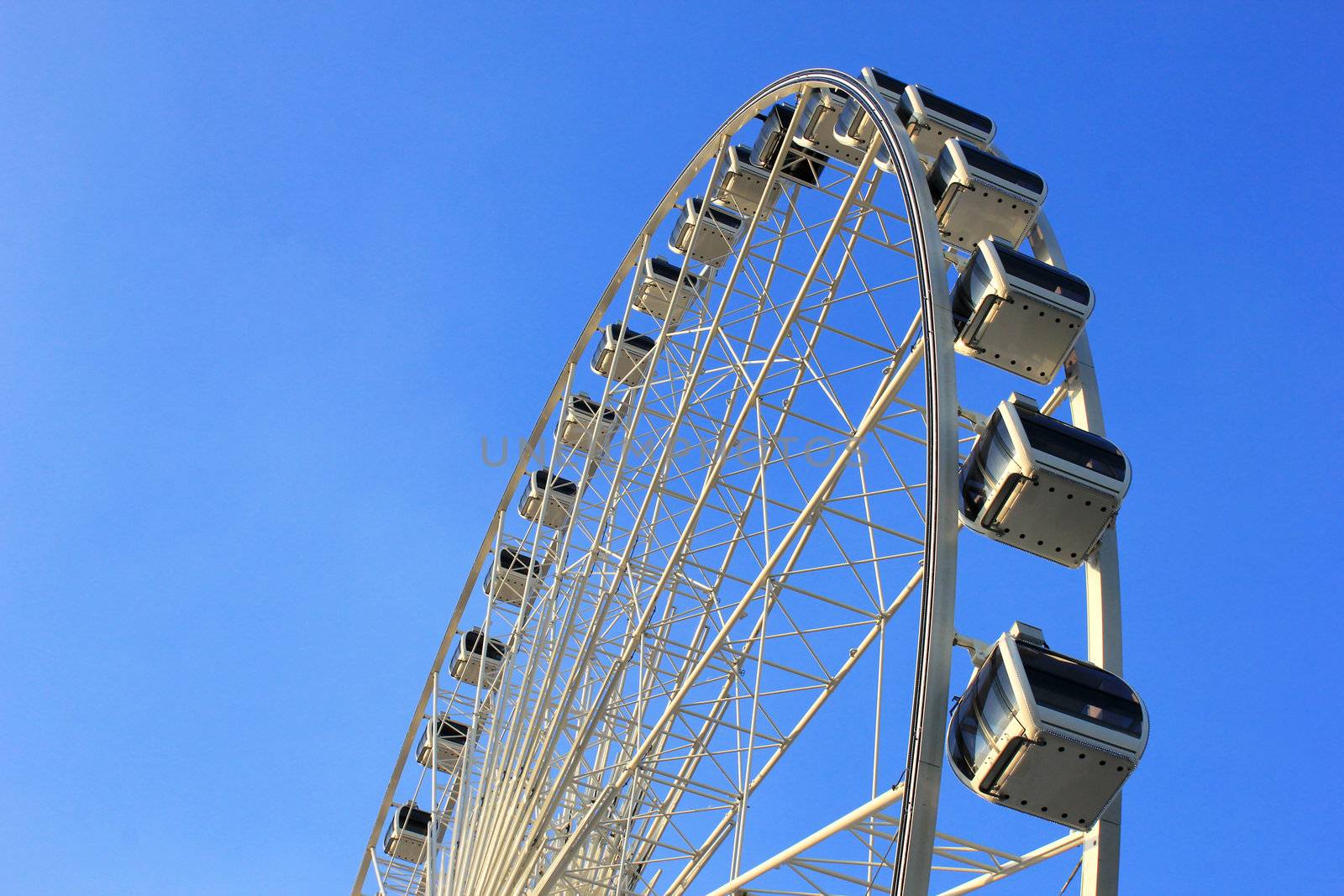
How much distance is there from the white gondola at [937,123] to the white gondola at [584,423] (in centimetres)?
847

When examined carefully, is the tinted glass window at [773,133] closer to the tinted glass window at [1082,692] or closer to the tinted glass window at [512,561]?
the tinted glass window at [512,561]


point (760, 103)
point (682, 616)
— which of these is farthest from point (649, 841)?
point (760, 103)

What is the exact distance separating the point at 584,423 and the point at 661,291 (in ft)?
9.81

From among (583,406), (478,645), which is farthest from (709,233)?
(478,645)

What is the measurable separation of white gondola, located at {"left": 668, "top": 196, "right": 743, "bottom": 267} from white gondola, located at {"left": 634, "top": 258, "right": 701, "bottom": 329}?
28.2 inches

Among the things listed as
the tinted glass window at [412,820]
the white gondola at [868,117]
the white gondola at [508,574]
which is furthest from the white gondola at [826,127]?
the tinted glass window at [412,820]

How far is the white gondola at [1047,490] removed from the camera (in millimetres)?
10602

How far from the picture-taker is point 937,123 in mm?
15781

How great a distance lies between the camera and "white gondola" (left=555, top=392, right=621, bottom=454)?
23.1 meters

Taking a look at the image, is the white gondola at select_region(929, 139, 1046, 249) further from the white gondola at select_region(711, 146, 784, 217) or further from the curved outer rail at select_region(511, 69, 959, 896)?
the white gondola at select_region(711, 146, 784, 217)

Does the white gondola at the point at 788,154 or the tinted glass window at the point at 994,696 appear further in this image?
the white gondola at the point at 788,154

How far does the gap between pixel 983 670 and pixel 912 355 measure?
411 centimetres

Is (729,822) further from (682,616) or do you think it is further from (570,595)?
(570,595)

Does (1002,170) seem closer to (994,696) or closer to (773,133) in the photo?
(773,133)
